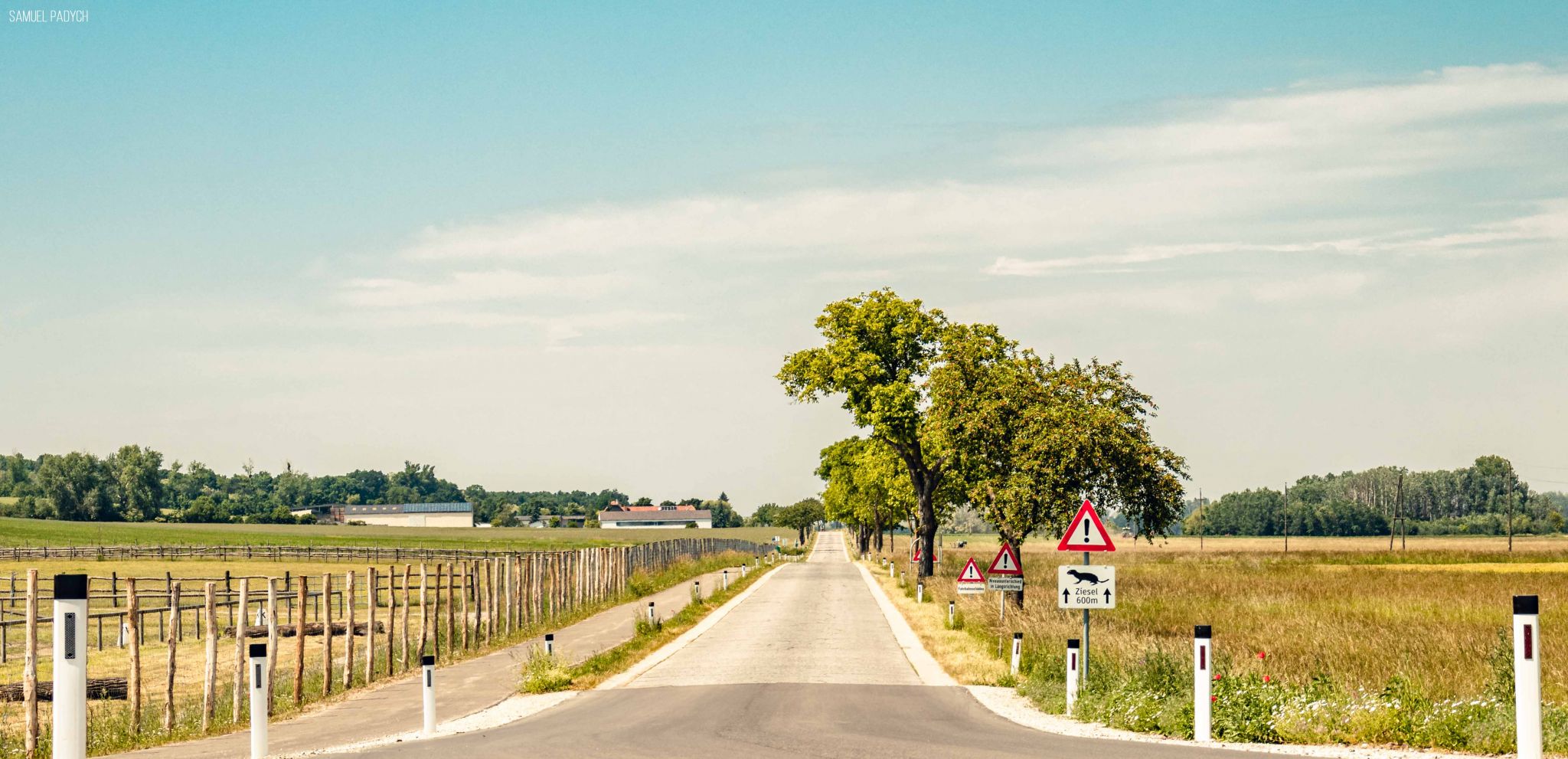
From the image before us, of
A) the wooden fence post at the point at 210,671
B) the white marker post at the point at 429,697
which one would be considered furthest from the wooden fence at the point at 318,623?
the white marker post at the point at 429,697

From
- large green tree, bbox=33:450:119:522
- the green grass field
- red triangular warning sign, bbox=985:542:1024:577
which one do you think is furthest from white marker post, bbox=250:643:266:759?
large green tree, bbox=33:450:119:522

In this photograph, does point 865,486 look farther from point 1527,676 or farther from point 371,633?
point 1527,676

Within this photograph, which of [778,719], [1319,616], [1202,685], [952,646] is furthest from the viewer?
[1319,616]

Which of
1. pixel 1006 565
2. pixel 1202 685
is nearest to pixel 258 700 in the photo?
pixel 1202 685

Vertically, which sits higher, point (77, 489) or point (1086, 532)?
point (1086, 532)

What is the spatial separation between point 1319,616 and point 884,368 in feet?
99.1

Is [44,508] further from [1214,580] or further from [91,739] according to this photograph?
[91,739]

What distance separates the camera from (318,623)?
121 ft

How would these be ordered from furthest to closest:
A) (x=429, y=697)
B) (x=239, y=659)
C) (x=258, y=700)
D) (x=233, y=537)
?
(x=233, y=537)
(x=239, y=659)
(x=429, y=697)
(x=258, y=700)

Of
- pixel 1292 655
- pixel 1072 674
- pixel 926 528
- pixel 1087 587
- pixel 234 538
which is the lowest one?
pixel 234 538

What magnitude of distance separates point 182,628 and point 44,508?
164 meters

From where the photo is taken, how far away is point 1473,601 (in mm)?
40719

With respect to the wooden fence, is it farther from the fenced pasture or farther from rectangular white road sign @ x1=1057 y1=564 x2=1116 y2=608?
the fenced pasture

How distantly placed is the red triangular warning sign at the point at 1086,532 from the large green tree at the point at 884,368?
41880mm
